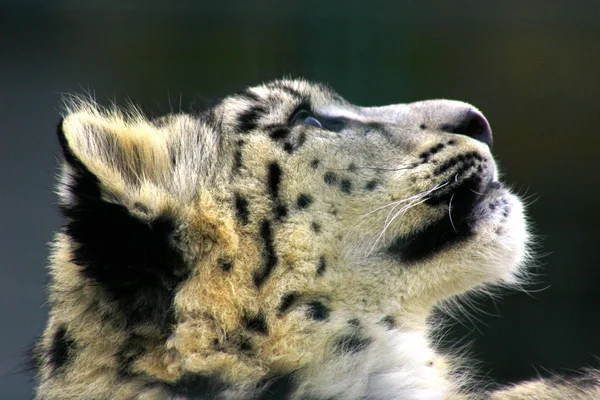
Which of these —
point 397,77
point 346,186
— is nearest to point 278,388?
point 346,186

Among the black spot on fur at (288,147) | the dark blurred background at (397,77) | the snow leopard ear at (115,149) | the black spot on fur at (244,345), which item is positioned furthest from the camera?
the dark blurred background at (397,77)

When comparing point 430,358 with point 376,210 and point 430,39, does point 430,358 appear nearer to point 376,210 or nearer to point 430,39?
point 376,210

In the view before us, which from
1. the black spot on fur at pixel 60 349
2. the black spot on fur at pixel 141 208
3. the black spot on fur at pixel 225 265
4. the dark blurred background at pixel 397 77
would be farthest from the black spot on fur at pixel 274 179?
the dark blurred background at pixel 397 77

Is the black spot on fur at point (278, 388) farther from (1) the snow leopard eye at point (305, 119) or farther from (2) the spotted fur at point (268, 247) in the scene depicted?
(1) the snow leopard eye at point (305, 119)

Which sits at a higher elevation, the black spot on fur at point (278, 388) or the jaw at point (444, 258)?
the jaw at point (444, 258)

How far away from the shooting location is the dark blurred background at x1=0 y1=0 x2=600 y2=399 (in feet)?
13.3

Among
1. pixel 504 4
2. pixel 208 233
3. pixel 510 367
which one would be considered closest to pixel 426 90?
pixel 504 4

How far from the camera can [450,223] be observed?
1987mm

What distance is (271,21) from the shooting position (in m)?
4.34

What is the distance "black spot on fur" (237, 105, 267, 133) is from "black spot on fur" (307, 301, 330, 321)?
51 centimetres

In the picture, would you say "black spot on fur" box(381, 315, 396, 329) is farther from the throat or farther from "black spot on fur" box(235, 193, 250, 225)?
"black spot on fur" box(235, 193, 250, 225)

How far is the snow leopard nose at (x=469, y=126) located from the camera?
2.09 m

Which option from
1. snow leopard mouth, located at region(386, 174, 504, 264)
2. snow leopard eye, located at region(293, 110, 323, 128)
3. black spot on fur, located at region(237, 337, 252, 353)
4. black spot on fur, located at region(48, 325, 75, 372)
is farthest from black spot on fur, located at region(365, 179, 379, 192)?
black spot on fur, located at region(48, 325, 75, 372)

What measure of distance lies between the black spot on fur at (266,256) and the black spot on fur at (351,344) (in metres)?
0.24
